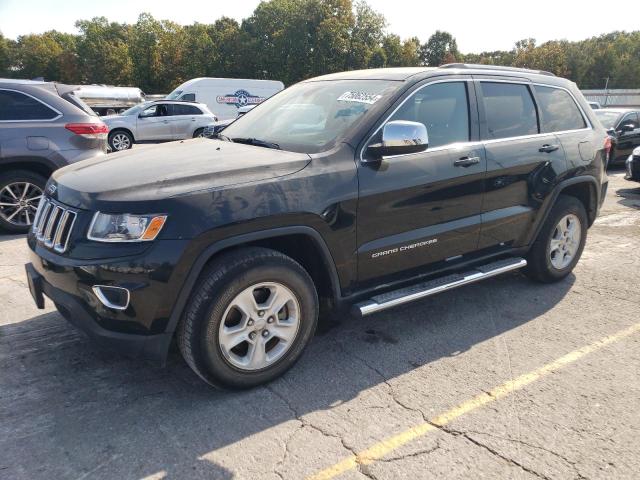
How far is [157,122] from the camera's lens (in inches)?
721

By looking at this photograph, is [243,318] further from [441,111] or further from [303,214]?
[441,111]

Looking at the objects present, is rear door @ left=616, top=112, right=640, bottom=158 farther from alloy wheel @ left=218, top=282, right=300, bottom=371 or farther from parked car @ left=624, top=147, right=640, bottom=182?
alloy wheel @ left=218, top=282, right=300, bottom=371

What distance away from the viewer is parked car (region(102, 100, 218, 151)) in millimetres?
17922

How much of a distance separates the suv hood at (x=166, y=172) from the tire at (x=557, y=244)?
2550mm

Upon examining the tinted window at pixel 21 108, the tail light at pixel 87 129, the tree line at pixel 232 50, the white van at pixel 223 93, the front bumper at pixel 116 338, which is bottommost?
the front bumper at pixel 116 338

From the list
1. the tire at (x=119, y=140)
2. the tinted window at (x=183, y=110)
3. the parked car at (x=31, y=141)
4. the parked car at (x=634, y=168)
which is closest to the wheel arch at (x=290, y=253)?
the parked car at (x=31, y=141)

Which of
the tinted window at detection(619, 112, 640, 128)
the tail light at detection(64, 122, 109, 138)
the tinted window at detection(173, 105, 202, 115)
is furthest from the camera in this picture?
the tinted window at detection(173, 105, 202, 115)

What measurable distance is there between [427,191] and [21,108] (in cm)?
530

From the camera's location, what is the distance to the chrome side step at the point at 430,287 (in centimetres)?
338

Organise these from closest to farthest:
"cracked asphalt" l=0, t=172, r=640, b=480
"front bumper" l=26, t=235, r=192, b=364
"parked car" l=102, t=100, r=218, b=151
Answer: "cracked asphalt" l=0, t=172, r=640, b=480 < "front bumper" l=26, t=235, r=192, b=364 < "parked car" l=102, t=100, r=218, b=151

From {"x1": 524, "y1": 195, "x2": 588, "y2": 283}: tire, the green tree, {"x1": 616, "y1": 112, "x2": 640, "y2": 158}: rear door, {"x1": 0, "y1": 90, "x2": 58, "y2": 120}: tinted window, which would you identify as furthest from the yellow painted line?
the green tree

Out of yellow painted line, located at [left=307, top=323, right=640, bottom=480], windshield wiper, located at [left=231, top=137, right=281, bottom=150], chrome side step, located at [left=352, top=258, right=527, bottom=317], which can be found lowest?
yellow painted line, located at [left=307, top=323, right=640, bottom=480]

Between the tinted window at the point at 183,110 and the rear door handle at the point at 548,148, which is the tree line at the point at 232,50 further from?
the rear door handle at the point at 548,148

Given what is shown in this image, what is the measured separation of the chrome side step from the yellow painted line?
757 mm
